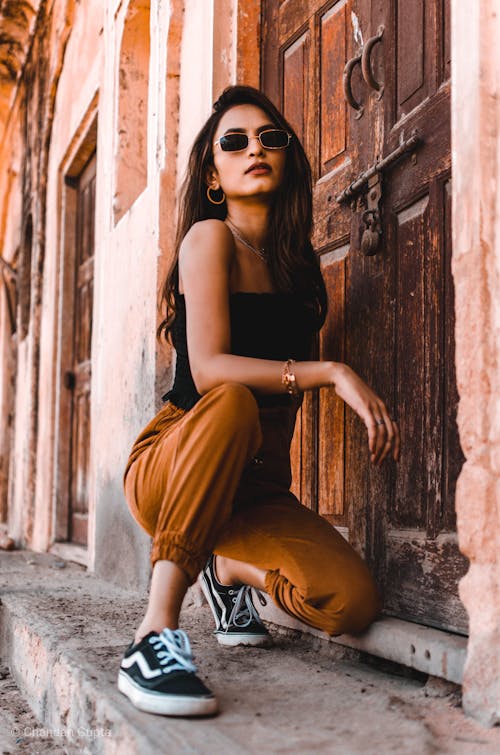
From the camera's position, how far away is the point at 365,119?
110 inches

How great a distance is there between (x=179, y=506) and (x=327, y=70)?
186 cm

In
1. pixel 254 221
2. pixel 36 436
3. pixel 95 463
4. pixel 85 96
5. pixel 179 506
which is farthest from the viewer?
pixel 36 436

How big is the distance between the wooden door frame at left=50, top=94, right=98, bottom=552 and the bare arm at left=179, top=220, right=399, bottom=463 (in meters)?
4.55

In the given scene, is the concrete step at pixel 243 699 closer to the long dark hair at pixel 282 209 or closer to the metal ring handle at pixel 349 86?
the long dark hair at pixel 282 209

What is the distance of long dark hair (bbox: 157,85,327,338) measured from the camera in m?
2.65

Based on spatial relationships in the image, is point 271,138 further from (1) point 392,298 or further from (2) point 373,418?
(2) point 373,418

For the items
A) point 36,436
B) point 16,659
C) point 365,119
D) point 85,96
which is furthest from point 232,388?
point 36,436

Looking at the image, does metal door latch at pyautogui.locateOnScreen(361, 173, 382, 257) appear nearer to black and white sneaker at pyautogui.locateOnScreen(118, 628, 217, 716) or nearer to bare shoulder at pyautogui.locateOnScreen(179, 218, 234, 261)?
bare shoulder at pyautogui.locateOnScreen(179, 218, 234, 261)

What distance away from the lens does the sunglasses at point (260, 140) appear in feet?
8.45

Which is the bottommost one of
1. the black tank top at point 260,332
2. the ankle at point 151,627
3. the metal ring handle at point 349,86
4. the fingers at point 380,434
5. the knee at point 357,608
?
the knee at point 357,608

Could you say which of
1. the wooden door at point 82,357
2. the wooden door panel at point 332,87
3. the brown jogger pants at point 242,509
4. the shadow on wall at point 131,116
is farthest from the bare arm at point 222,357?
the wooden door at point 82,357

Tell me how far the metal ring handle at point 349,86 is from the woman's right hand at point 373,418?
1.12 meters

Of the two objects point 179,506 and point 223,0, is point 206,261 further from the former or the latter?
point 223,0

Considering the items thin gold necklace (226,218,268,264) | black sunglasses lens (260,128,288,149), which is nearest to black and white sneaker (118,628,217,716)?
thin gold necklace (226,218,268,264)
